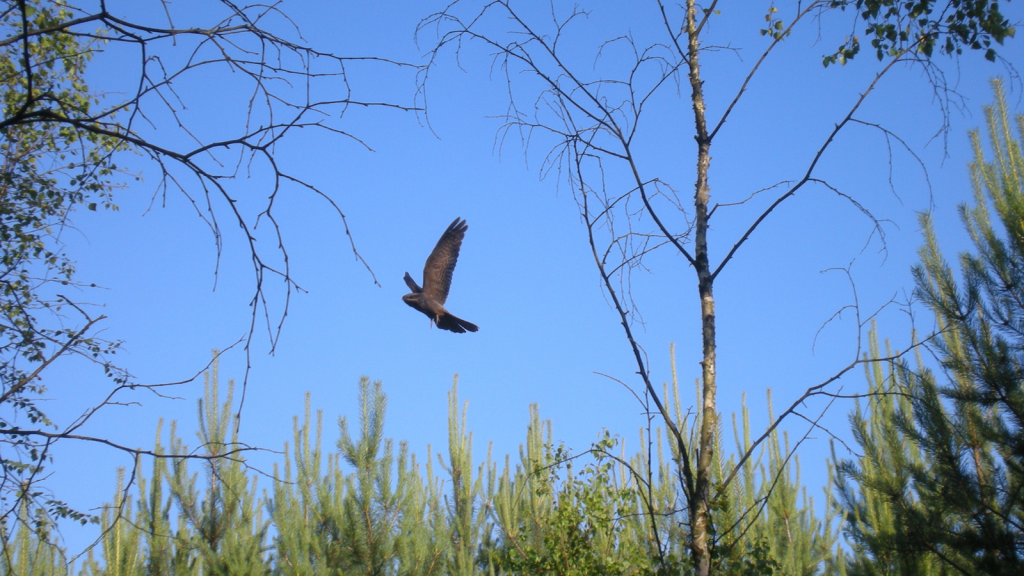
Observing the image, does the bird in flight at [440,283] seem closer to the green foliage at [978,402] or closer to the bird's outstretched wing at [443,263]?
the bird's outstretched wing at [443,263]

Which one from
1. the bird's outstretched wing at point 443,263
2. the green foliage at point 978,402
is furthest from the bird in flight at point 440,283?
the green foliage at point 978,402

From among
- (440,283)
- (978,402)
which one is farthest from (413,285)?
(978,402)

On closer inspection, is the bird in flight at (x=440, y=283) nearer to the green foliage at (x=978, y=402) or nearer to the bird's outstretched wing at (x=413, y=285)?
the bird's outstretched wing at (x=413, y=285)

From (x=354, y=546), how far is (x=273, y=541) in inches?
35.4

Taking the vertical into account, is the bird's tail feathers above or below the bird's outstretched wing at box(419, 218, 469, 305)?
below

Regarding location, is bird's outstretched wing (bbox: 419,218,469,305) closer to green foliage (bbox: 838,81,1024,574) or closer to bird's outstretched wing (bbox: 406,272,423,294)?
bird's outstretched wing (bbox: 406,272,423,294)

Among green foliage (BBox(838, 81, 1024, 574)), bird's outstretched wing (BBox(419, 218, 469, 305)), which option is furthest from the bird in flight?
green foliage (BBox(838, 81, 1024, 574))

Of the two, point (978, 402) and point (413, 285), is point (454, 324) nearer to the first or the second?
point (413, 285)

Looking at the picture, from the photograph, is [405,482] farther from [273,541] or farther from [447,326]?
[447,326]

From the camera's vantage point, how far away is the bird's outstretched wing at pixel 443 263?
591 cm

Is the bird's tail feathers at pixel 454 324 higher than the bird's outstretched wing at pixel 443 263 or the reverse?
the reverse

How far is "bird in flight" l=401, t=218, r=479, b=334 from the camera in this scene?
5.65m

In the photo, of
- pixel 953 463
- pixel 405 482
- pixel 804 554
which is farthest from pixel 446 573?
pixel 953 463

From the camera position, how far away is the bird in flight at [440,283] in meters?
5.65
